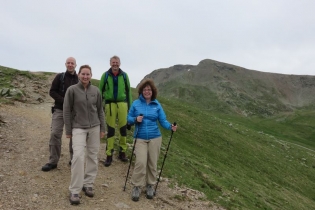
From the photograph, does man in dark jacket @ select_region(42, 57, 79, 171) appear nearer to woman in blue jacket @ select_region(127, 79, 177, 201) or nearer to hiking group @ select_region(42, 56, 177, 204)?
hiking group @ select_region(42, 56, 177, 204)

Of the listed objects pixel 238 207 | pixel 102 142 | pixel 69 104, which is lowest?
pixel 238 207

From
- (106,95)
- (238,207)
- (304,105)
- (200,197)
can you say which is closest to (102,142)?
(106,95)

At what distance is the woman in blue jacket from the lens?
370 inches

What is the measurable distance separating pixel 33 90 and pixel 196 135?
580 inches

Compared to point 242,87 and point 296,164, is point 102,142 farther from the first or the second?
point 242,87

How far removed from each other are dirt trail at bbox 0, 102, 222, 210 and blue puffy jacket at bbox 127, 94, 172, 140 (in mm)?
2187

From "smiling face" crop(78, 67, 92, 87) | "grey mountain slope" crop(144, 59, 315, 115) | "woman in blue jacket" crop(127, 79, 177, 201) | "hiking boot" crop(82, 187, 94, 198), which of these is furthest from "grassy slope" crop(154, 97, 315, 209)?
"grey mountain slope" crop(144, 59, 315, 115)

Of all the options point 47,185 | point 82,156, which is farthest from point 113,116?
Result: point 47,185

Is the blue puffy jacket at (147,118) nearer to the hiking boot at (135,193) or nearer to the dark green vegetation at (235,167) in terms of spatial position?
the hiking boot at (135,193)

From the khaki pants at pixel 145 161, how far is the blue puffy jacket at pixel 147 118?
0.21m

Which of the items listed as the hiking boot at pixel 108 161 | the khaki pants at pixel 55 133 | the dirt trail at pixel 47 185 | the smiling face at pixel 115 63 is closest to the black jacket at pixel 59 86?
the khaki pants at pixel 55 133

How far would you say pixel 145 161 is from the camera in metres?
9.39

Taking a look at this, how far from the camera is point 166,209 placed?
9.42m

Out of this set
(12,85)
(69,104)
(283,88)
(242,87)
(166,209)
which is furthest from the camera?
(283,88)
